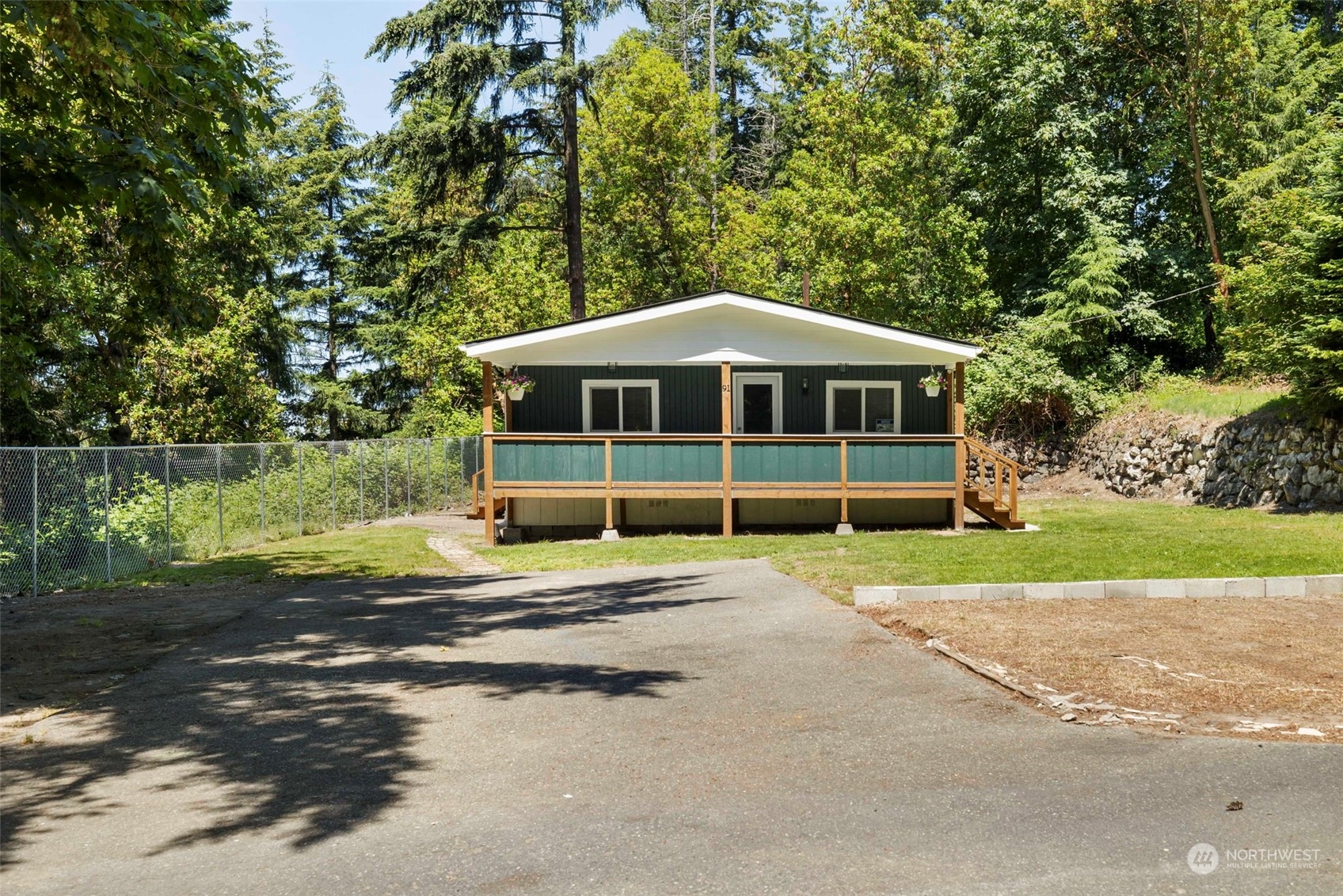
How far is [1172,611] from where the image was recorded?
368 inches

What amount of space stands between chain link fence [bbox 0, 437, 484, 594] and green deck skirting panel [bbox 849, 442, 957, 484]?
33.4 ft

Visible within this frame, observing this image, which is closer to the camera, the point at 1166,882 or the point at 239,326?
the point at 1166,882

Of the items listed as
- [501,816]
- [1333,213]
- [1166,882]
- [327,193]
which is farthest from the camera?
[327,193]

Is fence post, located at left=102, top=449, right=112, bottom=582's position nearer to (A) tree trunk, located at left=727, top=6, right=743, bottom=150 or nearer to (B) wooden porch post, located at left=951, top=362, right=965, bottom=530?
(B) wooden porch post, located at left=951, top=362, right=965, bottom=530

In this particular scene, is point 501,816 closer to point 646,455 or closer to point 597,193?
point 646,455

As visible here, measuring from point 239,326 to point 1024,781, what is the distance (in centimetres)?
2600

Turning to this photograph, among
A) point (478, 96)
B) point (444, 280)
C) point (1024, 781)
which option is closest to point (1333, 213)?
point (1024, 781)

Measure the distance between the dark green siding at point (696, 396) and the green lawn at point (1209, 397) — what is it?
6.52 metres

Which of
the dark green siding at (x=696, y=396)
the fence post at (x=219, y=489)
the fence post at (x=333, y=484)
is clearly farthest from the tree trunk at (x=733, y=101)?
the fence post at (x=219, y=489)

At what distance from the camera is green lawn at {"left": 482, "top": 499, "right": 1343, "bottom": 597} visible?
1162 centimetres

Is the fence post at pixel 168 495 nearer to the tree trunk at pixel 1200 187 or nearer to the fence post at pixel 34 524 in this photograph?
the fence post at pixel 34 524

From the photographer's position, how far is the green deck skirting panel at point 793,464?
18391 millimetres

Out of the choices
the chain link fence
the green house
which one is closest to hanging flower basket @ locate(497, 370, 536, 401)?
the green house

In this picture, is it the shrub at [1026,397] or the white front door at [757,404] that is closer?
the white front door at [757,404]
